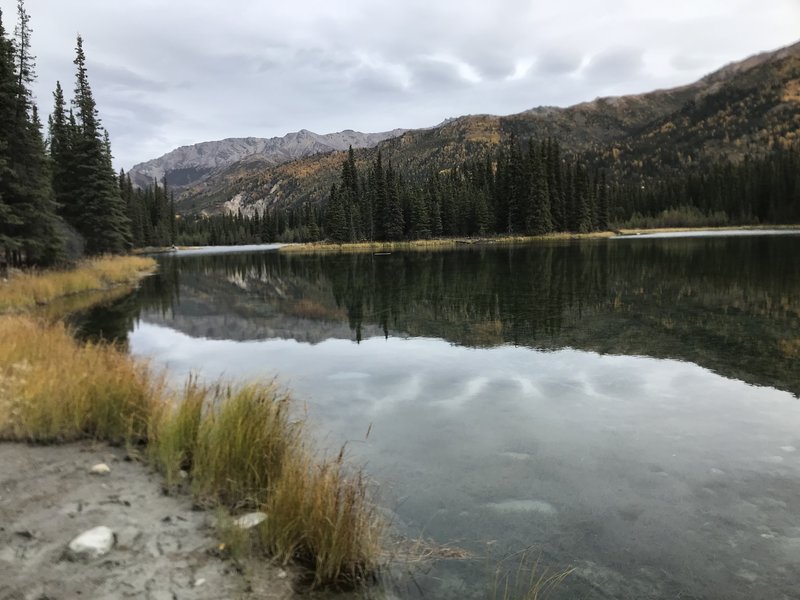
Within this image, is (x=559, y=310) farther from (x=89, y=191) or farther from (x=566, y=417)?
(x=89, y=191)

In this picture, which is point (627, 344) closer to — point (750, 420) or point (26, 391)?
point (750, 420)

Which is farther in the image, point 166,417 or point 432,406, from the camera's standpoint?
point 432,406

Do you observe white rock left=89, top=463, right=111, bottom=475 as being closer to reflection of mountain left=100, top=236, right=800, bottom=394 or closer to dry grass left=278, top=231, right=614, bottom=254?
reflection of mountain left=100, top=236, right=800, bottom=394

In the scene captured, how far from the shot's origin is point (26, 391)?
24.1 feet

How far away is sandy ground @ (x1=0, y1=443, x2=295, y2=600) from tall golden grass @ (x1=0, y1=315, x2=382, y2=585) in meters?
0.31

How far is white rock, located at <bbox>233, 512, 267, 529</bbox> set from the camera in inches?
193

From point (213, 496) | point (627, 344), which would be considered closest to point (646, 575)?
point (213, 496)

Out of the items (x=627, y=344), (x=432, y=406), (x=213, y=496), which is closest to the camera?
(x=213, y=496)

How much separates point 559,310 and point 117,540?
18.3 meters

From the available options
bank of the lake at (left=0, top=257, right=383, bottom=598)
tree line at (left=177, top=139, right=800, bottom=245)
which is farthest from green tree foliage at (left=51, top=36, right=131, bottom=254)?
tree line at (left=177, top=139, right=800, bottom=245)

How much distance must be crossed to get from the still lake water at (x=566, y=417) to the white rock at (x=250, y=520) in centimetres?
142

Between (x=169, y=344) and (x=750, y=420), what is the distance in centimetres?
1605

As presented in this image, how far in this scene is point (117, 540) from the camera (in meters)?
4.70

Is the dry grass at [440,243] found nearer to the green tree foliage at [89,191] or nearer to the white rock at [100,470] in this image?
the green tree foliage at [89,191]
